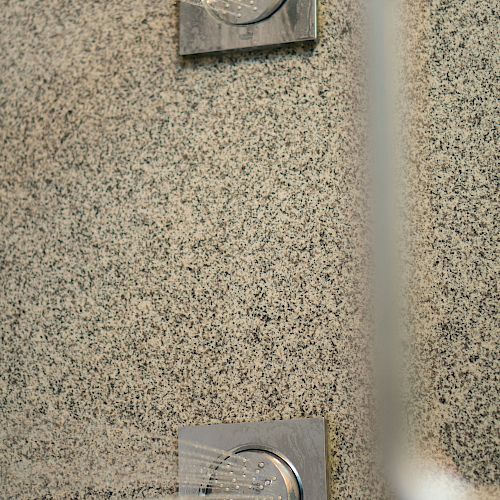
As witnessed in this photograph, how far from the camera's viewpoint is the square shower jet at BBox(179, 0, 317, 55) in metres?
1.08

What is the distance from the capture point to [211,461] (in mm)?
978

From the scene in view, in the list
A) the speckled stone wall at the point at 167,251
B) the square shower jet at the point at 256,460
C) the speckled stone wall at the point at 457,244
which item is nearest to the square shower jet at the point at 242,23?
the speckled stone wall at the point at 167,251

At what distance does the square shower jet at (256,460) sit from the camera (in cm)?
94

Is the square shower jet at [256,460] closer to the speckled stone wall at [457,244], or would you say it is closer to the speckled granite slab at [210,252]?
the speckled granite slab at [210,252]

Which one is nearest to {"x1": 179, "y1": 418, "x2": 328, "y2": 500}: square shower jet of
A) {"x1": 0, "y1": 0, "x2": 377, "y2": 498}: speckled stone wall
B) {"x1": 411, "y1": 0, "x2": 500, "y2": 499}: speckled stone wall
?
{"x1": 0, "y1": 0, "x2": 377, "y2": 498}: speckled stone wall

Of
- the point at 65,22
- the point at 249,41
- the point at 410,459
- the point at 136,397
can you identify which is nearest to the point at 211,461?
the point at 136,397

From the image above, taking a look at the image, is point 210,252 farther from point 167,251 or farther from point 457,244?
point 457,244

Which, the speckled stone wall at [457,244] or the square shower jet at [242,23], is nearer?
the speckled stone wall at [457,244]

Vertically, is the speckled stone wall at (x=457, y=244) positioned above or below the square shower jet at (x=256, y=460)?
above

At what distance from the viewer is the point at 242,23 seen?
1.09m

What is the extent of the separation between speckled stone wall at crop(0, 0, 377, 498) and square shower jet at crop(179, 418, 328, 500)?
0.02 metres

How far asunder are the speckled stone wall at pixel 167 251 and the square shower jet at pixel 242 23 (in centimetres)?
2

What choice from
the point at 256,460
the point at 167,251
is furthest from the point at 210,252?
the point at 256,460

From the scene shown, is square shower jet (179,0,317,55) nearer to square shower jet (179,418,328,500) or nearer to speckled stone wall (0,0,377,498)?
speckled stone wall (0,0,377,498)
